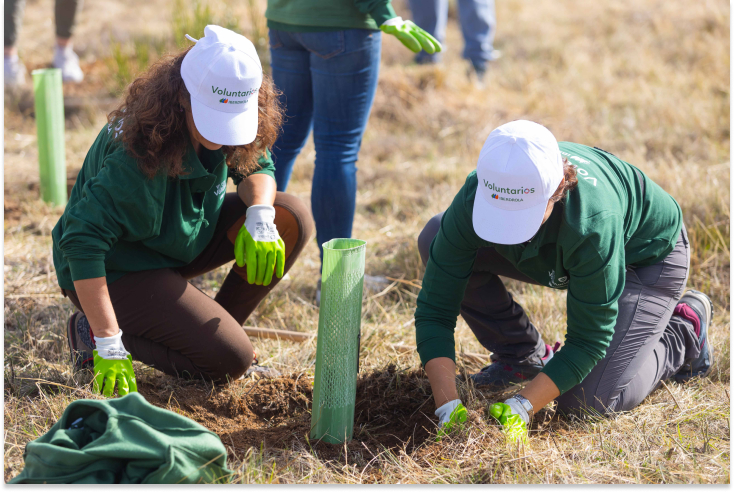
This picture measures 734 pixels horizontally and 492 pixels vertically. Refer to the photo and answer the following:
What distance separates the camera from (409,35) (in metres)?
2.69

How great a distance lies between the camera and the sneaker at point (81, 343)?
7.38 feet

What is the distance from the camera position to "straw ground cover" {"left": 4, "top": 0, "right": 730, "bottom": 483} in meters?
1.88

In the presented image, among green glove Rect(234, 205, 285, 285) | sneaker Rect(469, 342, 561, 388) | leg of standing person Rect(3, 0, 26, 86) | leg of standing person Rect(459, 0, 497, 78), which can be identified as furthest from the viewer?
leg of standing person Rect(459, 0, 497, 78)

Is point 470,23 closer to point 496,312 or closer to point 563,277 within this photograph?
point 496,312

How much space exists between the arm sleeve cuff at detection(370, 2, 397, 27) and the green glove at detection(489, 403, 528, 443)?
1590 millimetres

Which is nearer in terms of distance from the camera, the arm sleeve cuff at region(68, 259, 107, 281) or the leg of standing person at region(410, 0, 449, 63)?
the arm sleeve cuff at region(68, 259, 107, 281)

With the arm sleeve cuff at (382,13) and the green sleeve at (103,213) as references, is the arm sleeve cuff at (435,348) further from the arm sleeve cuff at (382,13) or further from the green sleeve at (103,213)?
the arm sleeve cuff at (382,13)

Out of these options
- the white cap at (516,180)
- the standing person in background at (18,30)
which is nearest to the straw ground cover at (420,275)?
the standing person in background at (18,30)

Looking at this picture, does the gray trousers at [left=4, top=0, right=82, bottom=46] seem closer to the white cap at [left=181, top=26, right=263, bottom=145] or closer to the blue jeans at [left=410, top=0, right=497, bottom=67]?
the blue jeans at [left=410, top=0, right=497, bottom=67]

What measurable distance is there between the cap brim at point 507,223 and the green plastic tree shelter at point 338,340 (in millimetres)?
352

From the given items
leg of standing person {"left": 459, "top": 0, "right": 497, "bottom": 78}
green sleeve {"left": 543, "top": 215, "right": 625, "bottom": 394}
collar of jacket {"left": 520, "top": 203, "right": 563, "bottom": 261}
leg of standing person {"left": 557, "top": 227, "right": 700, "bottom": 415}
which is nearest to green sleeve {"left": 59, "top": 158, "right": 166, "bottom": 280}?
collar of jacket {"left": 520, "top": 203, "right": 563, "bottom": 261}

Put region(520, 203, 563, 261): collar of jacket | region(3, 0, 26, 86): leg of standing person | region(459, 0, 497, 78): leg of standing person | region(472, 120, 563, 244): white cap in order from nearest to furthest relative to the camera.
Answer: region(472, 120, 563, 244): white cap
region(520, 203, 563, 261): collar of jacket
region(3, 0, 26, 86): leg of standing person
region(459, 0, 497, 78): leg of standing person

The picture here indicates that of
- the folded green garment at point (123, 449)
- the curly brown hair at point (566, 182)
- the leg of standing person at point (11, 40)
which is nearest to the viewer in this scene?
the folded green garment at point (123, 449)

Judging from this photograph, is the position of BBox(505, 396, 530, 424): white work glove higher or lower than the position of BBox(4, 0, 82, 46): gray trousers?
lower
